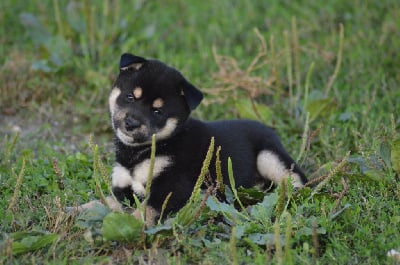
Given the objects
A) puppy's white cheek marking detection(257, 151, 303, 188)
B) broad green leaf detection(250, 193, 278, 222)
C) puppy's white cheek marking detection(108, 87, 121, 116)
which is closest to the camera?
broad green leaf detection(250, 193, 278, 222)

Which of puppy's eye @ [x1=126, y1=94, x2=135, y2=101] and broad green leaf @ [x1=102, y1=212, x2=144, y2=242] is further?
puppy's eye @ [x1=126, y1=94, x2=135, y2=101]

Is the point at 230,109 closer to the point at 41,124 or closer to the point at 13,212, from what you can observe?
the point at 41,124

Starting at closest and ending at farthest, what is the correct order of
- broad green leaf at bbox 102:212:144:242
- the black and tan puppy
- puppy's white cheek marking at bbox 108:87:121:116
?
broad green leaf at bbox 102:212:144:242 < the black and tan puppy < puppy's white cheek marking at bbox 108:87:121:116

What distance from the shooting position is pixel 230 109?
275 inches

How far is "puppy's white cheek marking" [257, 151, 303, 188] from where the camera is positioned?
5406 mm

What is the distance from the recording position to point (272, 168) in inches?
215

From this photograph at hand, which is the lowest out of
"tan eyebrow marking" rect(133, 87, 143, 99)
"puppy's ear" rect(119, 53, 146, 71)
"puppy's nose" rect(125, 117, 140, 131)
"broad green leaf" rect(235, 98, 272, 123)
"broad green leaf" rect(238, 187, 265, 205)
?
"broad green leaf" rect(235, 98, 272, 123)

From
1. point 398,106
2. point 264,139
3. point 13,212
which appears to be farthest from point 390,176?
point 13,212

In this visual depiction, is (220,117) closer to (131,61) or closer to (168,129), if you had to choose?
(168,129)

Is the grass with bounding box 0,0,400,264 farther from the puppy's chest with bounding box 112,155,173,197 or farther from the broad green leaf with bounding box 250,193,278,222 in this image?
the puppy's chest with bounding box 112,155,173,197

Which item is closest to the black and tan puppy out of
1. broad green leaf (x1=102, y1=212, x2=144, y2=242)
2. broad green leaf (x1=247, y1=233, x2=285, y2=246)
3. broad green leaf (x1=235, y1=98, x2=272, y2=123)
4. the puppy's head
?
the puppy's head

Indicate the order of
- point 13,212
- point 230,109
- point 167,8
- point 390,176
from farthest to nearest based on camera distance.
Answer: point 167,8 < point 230,109 < point 390,176 < point 13,212

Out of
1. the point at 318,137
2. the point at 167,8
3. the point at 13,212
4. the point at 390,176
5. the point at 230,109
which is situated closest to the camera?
the point at 13,212

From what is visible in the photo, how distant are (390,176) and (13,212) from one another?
2.65 m
